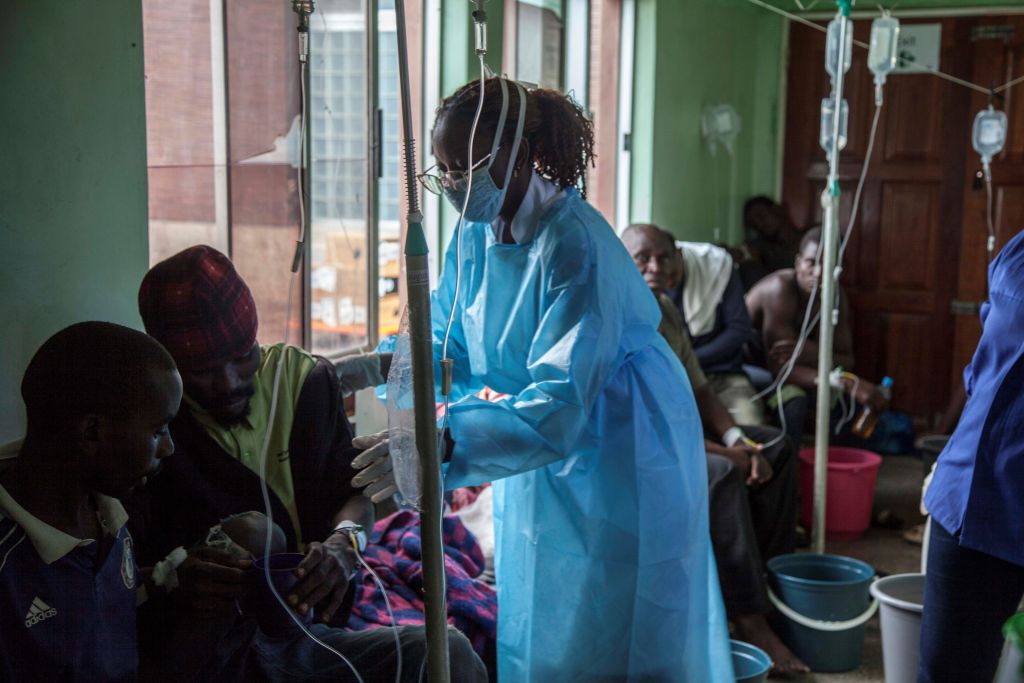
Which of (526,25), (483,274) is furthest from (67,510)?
(526,25)

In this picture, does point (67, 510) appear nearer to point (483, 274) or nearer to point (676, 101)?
point (483, 274)

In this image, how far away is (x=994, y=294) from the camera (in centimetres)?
167

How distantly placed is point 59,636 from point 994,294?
1424mm

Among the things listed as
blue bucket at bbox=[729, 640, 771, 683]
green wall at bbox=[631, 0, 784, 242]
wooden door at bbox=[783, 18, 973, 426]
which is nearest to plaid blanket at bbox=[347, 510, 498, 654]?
blue bucket at bbox=[729, 640, 771, 683]

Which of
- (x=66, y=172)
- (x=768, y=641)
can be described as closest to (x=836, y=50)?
(x=768, y=641)

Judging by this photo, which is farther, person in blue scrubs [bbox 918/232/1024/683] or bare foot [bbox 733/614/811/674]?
bare foot [bbox 733/614/811/674]

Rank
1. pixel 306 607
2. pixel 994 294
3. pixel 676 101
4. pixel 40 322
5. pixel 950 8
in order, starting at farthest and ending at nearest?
pixel 950 8, pixel 676 101, pixel 994 294, pixel 40 322, pixel 306 607

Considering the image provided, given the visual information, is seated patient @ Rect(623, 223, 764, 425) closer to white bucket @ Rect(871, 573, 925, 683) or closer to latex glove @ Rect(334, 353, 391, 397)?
white bucket @ Rect(871, 573, 925, 683)

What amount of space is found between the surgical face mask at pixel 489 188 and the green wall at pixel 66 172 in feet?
1.90

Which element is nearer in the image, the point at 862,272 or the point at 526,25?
the point at 526,25

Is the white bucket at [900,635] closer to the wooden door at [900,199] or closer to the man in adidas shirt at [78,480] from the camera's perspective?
the man in adidas shirt at [78,480]

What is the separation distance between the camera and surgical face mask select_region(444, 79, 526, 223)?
4.50ft

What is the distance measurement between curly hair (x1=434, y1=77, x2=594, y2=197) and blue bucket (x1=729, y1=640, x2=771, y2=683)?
113 centimetres

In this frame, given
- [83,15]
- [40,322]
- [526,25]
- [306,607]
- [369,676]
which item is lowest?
[369,676]
